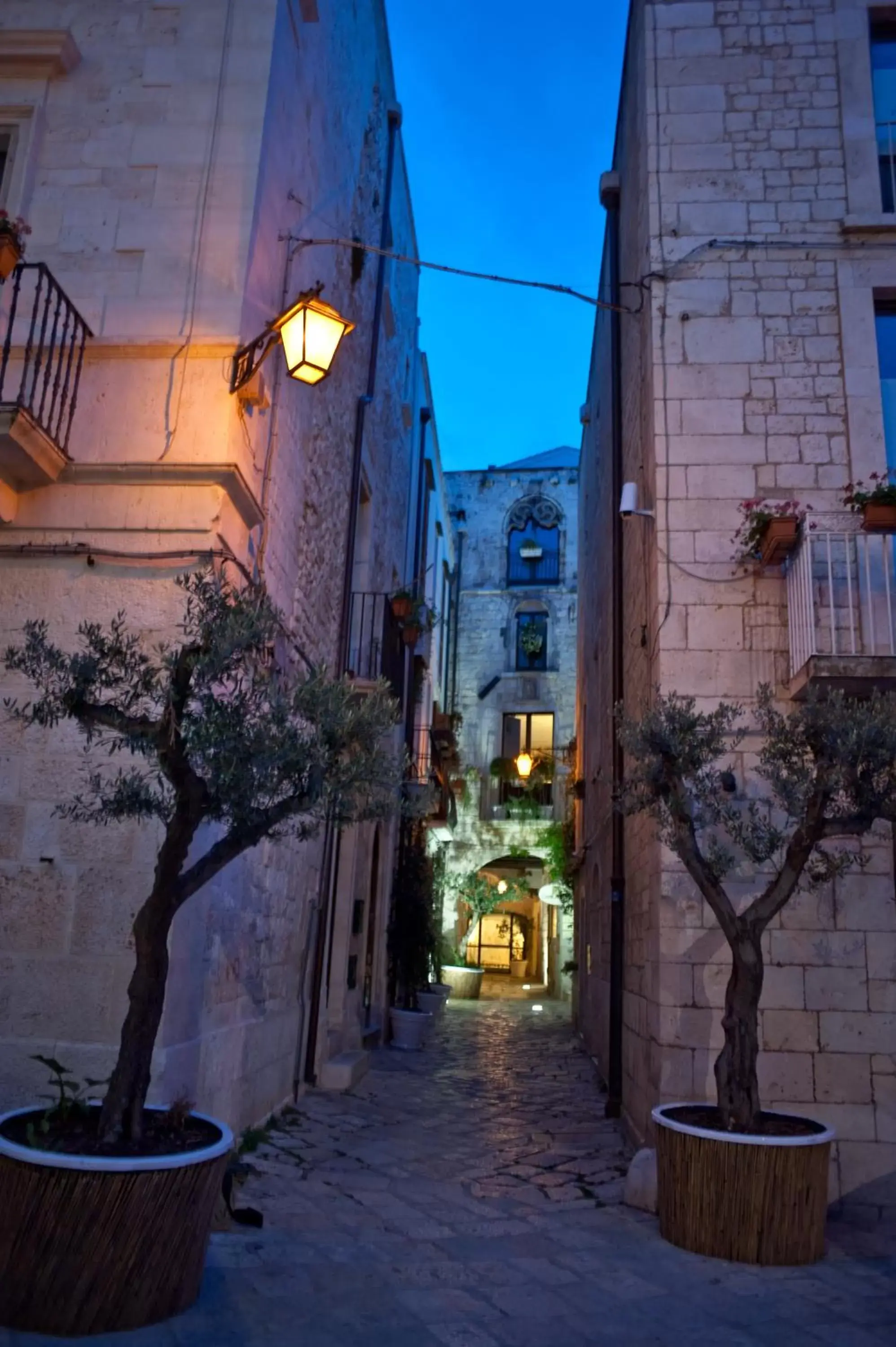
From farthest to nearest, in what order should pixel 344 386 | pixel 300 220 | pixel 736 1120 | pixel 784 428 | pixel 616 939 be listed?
pixel 344 386 < pixel 616 939 < pixel 300 220 < pixel 784 428 < pixel 736 1120

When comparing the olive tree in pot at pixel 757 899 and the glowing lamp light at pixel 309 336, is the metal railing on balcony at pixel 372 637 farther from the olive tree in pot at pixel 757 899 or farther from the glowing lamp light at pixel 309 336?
the olive tree in pot at pixel 757 899

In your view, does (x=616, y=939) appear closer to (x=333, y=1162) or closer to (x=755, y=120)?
(x=333, y=1162)

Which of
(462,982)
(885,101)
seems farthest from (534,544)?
(885,101)

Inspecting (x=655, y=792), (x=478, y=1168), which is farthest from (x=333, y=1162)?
(x=655, y=792)

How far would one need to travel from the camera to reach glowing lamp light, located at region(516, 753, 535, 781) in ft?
70.0

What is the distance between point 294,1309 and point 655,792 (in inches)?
109

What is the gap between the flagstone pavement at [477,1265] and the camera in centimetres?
346

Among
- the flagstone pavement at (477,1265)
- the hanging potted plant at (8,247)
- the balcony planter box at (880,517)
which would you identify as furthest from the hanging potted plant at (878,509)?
the hanging potted plant at (8,247)

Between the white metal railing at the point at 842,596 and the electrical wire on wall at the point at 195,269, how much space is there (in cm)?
375

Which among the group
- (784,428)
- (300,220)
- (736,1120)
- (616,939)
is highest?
(300,220)

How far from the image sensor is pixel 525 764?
21375 mm

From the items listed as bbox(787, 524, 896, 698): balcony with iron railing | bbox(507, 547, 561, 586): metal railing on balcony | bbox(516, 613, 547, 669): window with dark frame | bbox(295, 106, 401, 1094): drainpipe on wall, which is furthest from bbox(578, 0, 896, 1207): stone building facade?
bbox(507, 547, 561, 586): metal railing on balcony

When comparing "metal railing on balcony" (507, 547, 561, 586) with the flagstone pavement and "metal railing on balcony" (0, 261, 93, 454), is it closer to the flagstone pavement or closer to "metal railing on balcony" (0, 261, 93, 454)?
the flagstone pavement

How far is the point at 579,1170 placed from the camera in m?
6.00
